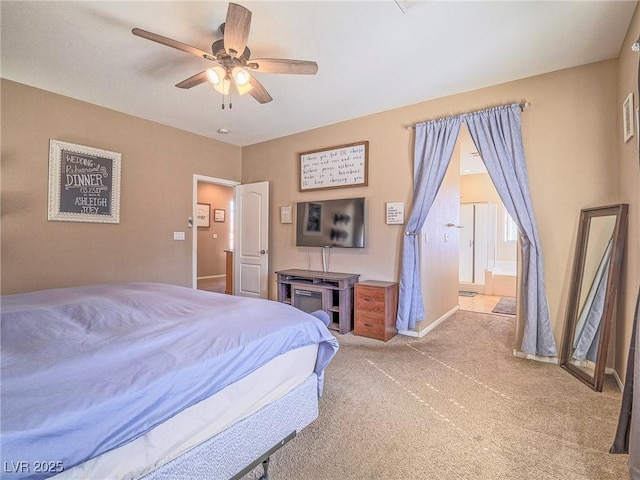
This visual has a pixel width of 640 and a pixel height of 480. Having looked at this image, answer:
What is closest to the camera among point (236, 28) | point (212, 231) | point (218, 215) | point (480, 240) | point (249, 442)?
point (249, 442)

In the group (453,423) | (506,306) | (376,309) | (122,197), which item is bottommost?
(453,423)

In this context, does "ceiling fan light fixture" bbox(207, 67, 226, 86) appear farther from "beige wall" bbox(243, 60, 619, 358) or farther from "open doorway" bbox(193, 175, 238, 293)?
"open doorway" bbox(193, 175, 238, 293)

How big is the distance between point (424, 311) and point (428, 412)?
1.62 m

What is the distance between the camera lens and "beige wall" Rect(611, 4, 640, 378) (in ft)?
6.84

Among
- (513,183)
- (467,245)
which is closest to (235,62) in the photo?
(513,183)

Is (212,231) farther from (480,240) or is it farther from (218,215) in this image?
(480,240)

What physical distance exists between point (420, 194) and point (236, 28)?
2.36 m

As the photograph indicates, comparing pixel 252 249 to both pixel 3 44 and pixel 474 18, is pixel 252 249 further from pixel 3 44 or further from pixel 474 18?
pixel 474 18

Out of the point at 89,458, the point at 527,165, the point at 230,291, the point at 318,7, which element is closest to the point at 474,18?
the point at 318,7

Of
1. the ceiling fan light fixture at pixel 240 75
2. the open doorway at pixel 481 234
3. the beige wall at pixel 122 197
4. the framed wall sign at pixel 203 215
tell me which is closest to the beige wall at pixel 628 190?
the ceiling fan light fixture at pixel 240 75

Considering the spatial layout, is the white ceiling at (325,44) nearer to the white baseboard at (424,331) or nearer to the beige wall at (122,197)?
the beige wall at (122,197)

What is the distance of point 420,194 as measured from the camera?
3434 mm

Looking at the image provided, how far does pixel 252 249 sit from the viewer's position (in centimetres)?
501


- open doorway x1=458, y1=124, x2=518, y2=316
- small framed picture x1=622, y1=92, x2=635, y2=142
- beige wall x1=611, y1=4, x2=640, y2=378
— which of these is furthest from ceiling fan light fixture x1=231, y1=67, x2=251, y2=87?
open doorway x1=458, y1=124, x2=518, y2=316
